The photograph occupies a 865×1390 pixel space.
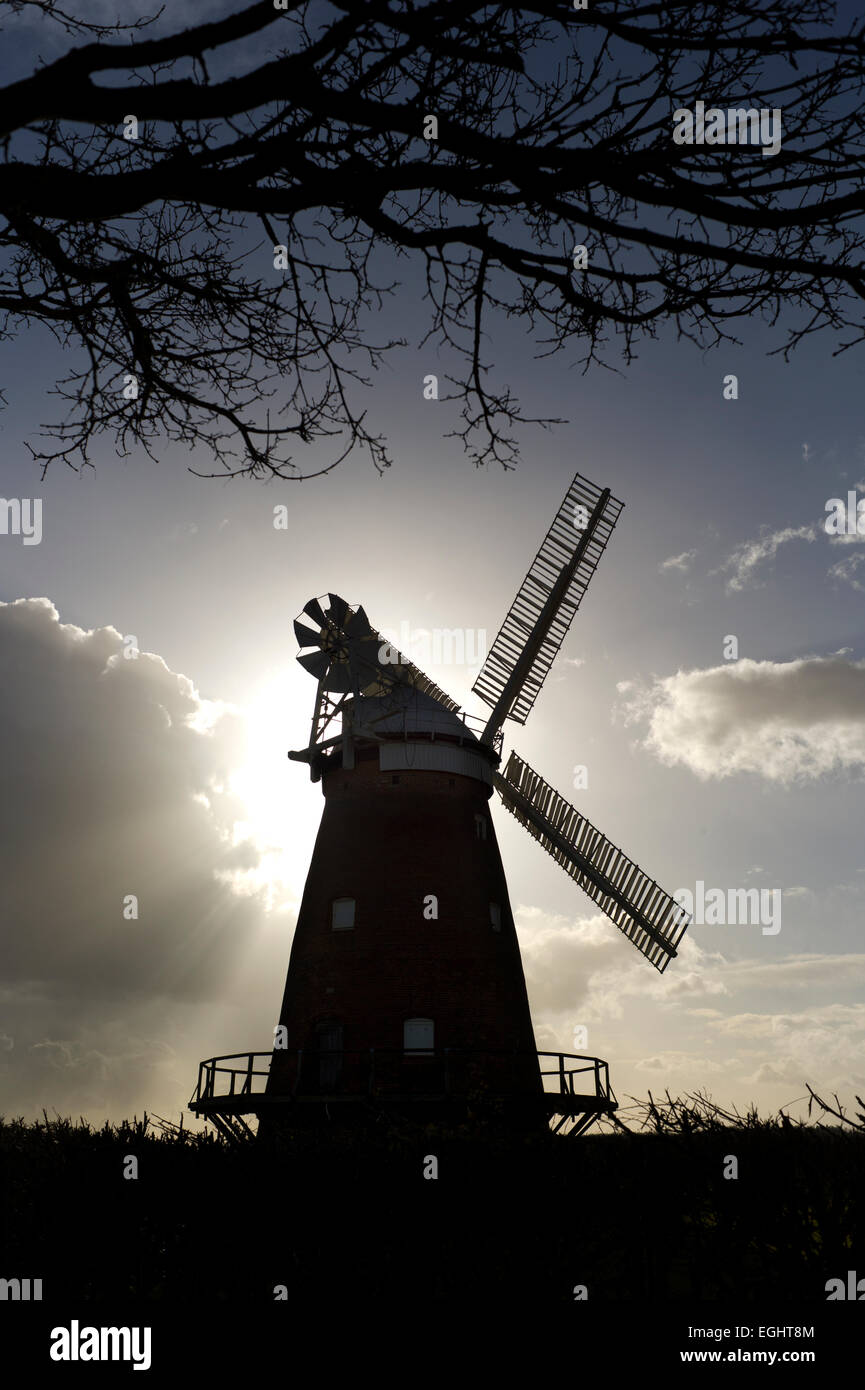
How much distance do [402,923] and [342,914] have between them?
1415 mm

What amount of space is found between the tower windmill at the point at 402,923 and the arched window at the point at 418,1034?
0.03m

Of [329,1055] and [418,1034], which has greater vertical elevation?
[418,1034]

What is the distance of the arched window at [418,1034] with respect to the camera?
18.4 m

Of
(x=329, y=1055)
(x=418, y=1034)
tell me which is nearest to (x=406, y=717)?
(x=418, y=1034)

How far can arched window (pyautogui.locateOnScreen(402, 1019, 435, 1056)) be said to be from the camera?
60.2 ft

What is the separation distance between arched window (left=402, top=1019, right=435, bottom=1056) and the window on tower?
7.75 feet

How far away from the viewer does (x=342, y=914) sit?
65.8ft

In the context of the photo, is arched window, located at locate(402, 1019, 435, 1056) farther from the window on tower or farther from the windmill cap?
the windmill cap

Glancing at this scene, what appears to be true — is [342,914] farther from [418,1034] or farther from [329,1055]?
[418,1034]

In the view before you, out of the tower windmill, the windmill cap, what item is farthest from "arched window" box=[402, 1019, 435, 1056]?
the windmill cap

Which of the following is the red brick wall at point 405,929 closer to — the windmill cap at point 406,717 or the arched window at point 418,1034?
the arched window at point 418,1034
